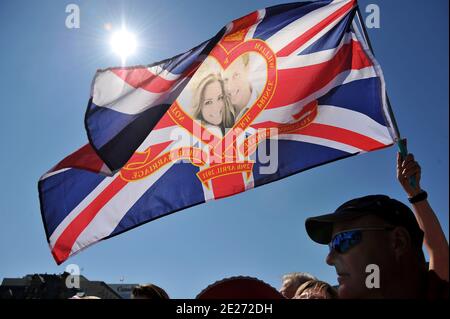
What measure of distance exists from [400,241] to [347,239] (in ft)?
0.75

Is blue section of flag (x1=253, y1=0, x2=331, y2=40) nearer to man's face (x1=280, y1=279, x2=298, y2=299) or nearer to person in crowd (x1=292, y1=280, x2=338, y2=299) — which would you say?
man's face (x1=280, y1=279, x2=298, y2=299)

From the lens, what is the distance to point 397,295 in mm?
1911

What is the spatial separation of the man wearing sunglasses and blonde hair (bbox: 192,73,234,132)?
2.63 meters

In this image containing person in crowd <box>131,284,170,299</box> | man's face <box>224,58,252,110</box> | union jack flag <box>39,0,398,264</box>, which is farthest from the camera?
man's face <box>224,58,252,110</box>

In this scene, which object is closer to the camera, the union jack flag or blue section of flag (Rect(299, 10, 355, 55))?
the union jack flag

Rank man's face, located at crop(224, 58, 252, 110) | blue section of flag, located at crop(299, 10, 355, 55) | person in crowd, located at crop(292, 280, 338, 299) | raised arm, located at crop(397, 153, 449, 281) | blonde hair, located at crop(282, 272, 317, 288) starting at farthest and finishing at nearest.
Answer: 1. blue section of flag, located at crop(299, 10, 355, 55)
2. man's face, located at crop(224, 58, 252, 110)
3. blonde hair, located at crop(282, 272, 317, 288)
4. person in crowd, located at crop(292, 280, 338, 299)
5. raised arm, located at crop(397, 153, 449, 281)

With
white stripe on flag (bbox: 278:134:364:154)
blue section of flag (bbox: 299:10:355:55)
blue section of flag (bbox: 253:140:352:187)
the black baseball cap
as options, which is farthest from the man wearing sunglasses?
blue section of flag (bbox: 299:10:355:55)

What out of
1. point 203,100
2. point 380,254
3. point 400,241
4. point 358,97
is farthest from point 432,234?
point 203,100

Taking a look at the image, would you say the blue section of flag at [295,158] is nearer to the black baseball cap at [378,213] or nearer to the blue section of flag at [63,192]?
the blue section of flag at [63,192]

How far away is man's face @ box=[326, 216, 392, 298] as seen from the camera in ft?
6.42

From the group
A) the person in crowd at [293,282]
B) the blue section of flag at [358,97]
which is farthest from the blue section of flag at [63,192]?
the blue section of flag at [358,97]

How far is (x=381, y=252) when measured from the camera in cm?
199

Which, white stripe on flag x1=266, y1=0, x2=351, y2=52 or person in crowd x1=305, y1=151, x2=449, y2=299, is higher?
white stripe on flag x1=266, y1=0, x2=351, y2=52
